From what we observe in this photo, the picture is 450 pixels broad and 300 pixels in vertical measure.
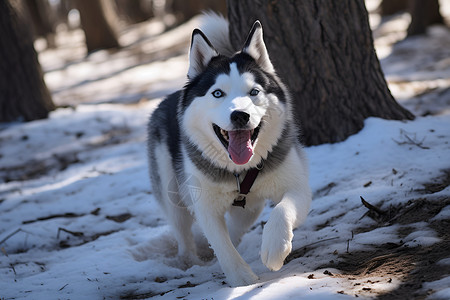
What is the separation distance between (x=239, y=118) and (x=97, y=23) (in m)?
13.4

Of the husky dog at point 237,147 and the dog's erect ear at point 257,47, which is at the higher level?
the dog's erect ear at point 257,47

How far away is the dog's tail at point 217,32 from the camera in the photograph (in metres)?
4.18

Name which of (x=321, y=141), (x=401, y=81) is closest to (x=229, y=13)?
(x=321, y=141)

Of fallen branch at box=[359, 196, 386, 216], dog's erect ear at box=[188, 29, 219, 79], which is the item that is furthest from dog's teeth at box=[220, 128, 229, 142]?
fallen branch at box=[359, 196, 386, 216]

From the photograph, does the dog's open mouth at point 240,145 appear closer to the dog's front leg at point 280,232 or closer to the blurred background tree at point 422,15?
the dog's front leg at point 280,232

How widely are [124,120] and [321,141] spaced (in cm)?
394

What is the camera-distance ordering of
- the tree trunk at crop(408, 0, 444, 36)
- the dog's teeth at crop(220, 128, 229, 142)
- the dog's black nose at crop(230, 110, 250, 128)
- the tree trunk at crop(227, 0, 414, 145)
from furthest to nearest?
the tree trunk at crop(408, 0, 444, 36), the tree trunk at crop(227, 0, 414, 145), the dog's teeth at crop(220, 128, 229, 142), the dog's black nose at crop(230, 110, 250, 128)

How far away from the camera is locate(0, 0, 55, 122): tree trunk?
7738 mm

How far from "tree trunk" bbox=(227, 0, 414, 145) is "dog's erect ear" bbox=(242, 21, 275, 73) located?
4.36ft

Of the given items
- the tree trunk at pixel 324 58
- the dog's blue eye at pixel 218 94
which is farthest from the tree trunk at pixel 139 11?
the dog's blue eye at pixel 218 94

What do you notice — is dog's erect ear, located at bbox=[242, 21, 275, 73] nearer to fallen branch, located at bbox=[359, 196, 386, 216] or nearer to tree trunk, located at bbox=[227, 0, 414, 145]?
fallen branch, located at bbox=[359, 196, 386, 216]

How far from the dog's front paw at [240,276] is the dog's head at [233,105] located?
67cm

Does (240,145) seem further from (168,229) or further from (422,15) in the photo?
(422,15)

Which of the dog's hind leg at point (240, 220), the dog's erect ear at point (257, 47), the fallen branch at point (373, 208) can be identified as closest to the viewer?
the dog's erect ear at point (257, 47)
